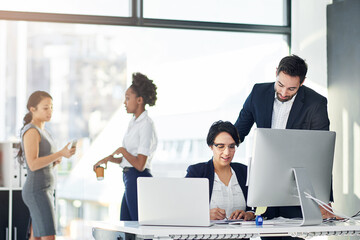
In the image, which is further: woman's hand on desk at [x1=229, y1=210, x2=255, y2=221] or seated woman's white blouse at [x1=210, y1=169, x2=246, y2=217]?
seated woman's white blouse at [x1=210, y1=169, x2=246, y2=217]

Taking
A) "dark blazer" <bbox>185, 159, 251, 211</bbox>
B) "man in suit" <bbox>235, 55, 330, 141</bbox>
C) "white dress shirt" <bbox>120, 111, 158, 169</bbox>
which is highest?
"man in suit" <bbox>235, 55, 330, 141</bbox>

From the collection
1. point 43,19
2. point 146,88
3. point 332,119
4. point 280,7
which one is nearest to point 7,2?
point 43,19

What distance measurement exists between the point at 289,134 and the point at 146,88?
6.72 feet

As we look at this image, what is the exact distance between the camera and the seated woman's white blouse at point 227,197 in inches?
143

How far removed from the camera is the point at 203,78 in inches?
234

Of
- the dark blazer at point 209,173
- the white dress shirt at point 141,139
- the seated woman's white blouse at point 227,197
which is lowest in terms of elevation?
the seated woman's white blouse at point 227,197

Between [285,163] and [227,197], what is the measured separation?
2.10 feet

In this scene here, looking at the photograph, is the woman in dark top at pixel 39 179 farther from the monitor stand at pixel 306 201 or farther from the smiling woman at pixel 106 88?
the monitor stand at pixel 306 201

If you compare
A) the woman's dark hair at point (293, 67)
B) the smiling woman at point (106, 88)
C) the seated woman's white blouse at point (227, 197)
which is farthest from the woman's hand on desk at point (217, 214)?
the smiling woman at point (106, 88)

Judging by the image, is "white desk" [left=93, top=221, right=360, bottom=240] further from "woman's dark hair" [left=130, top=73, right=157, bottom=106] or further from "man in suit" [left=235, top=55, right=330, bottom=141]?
"woman's dark hair" [left=130, top=73, right=157, bottom=106]

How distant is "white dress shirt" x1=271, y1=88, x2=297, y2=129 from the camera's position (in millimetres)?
3758

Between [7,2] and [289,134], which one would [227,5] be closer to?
[7,2]

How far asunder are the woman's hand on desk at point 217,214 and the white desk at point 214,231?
368 mm

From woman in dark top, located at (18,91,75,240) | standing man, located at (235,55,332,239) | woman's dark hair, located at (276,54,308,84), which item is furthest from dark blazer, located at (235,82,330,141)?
woman in dark top, located at (18,91,75,240)
